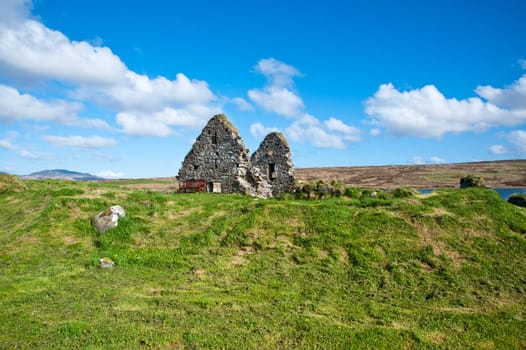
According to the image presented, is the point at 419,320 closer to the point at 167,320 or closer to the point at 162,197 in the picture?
the point at 167,320

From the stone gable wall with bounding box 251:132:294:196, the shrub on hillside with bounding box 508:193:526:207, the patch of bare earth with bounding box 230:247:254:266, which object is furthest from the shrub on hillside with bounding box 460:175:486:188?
the patch of bare earth with bounding box 230:247:254:266

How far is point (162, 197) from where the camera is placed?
20.4 meters

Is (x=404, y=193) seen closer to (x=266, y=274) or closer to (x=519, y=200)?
(x=519, y=200)

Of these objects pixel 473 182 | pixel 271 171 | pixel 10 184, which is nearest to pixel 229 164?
pixel 271 171

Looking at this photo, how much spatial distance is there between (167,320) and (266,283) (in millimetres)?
3839

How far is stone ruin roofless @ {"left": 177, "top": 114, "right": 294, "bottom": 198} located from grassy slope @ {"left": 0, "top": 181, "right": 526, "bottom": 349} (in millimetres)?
7840

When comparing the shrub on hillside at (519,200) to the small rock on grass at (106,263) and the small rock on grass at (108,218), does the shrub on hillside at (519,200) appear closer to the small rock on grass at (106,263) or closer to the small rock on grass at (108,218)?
the small rock on grass at (106,263)

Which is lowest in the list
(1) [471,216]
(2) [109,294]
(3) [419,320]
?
(3) [419,320]

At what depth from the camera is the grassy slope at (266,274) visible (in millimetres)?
8469

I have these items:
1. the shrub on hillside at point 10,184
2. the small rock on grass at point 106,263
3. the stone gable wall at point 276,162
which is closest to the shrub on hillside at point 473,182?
the stone gable wall at point 276,162

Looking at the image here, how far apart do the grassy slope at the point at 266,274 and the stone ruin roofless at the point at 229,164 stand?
7.84 m

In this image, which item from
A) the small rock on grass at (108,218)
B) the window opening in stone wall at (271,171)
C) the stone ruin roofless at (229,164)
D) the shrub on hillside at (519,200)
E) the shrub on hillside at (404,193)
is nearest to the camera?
the small rock on grass at (108,218)

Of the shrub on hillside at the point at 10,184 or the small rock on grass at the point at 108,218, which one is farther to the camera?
the shrub on hillside at the point at 10,184

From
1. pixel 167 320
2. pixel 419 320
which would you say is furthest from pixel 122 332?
pixel 419 320
